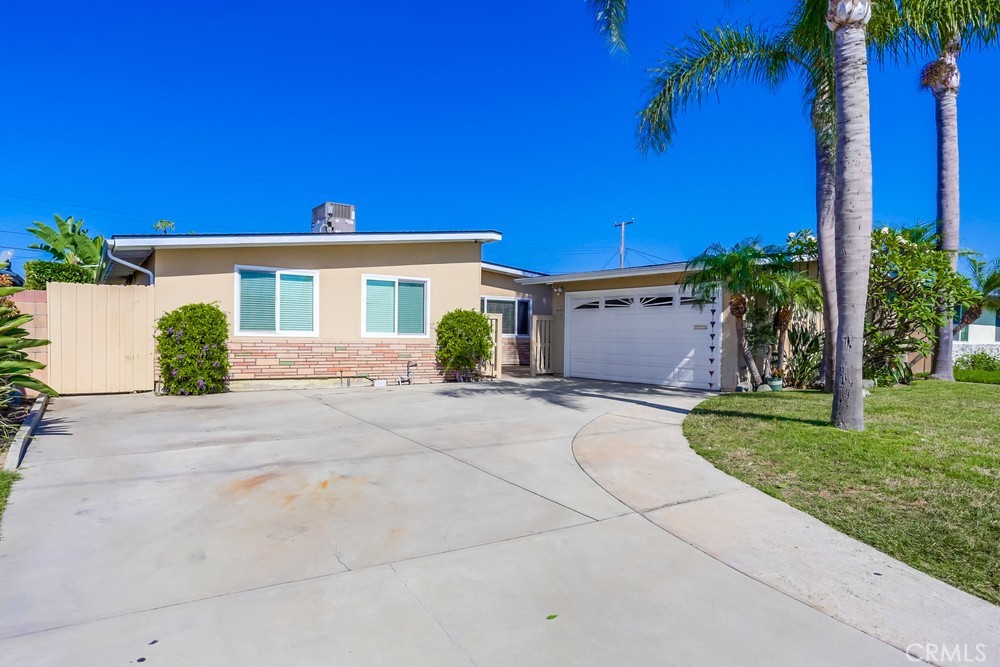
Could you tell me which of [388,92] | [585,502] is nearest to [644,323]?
[585,502]

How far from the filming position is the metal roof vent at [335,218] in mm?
14953

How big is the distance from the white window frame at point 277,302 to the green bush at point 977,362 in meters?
19.1

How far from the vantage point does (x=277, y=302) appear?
1212 centimetres

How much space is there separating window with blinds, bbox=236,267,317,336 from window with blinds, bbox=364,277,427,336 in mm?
1287

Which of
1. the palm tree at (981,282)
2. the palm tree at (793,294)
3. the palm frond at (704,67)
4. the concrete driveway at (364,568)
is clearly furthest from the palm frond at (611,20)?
the palm tree at (981,282)

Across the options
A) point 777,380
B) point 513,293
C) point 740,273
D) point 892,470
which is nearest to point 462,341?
point 513,293

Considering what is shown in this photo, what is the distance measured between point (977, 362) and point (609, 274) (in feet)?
43.1

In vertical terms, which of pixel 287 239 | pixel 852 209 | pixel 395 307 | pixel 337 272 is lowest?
pixel 395 307

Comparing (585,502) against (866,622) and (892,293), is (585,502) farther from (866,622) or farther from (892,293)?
→ (892,293)

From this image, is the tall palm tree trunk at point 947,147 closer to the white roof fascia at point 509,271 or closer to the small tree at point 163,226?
the white roof fascia at point 509,271

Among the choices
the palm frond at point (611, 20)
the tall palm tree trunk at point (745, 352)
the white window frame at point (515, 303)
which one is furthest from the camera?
the white window frame at point (515, 303)

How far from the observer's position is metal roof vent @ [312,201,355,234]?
49.1ft

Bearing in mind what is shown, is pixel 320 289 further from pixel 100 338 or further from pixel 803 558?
pixel 803 558

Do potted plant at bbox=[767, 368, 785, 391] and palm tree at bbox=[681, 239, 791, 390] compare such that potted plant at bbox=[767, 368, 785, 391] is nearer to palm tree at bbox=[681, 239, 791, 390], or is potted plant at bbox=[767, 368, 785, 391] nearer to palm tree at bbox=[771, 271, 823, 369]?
palm tree at bbox=[681, 239, 791, 390]
